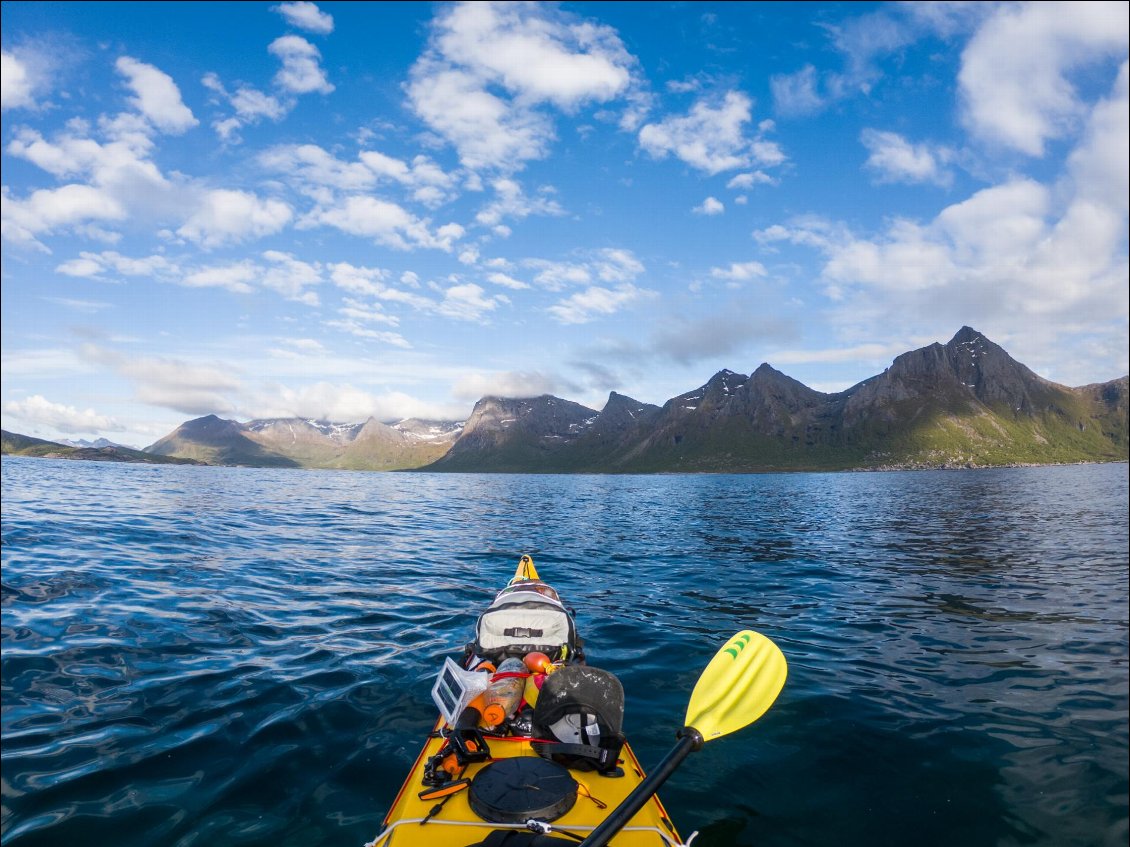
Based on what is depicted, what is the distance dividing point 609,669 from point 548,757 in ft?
17.6

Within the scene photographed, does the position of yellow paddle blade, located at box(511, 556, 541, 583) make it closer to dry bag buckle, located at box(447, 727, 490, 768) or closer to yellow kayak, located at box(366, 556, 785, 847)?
yellow kayak, located at box(366, 556, 785, 847)

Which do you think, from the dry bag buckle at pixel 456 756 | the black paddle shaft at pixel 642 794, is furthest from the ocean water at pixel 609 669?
the black paddle shaft at pixel 642 794

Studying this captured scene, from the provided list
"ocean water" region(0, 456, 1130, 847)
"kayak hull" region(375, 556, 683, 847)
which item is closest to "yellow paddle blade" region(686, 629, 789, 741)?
"kayak hull" region(375, 556, 683, 847)

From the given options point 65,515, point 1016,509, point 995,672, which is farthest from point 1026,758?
point 1016,509

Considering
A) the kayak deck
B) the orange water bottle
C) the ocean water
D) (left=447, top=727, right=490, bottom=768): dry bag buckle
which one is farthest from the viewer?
the orange water bottle

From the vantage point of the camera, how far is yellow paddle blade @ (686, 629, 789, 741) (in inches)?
247

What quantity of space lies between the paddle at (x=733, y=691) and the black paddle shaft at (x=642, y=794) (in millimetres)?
11

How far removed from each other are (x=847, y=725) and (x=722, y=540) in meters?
23.7

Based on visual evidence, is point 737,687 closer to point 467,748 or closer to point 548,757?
point 548,757

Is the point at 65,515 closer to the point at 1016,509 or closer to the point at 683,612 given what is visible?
the point at 683,612

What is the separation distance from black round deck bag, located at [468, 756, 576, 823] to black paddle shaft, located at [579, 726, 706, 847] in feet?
2.45

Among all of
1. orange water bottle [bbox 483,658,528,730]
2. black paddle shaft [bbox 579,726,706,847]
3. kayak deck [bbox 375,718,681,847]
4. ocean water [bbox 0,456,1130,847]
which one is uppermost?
black paddle shaft [bbox 579,726,706,847]

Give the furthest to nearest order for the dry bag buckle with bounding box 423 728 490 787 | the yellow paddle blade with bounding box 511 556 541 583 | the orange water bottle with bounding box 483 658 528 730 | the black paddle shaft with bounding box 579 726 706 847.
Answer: the yellow paddle blade with bounding box 511 556 541 583 < the orange water bottle with bounding box 483 658 528 730 < the dry bag buckle with bounding box 423 728 490 787 < the black paddle shaft with bounding box 579 726 706 847

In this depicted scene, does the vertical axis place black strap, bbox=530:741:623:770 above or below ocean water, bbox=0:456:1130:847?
above
